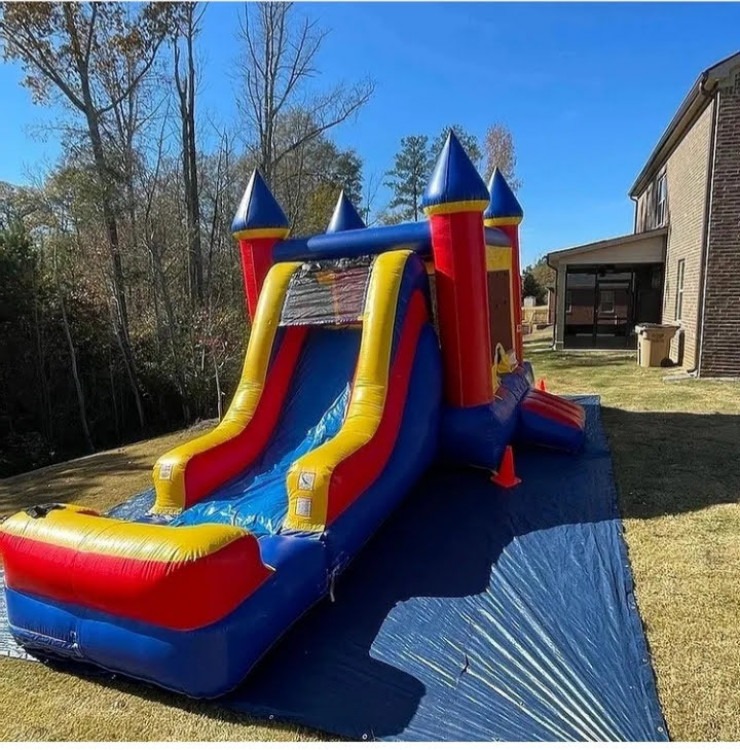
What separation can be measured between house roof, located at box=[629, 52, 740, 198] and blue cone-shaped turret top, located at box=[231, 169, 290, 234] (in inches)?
284

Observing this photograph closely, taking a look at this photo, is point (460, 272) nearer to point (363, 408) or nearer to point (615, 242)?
point (363, 408)

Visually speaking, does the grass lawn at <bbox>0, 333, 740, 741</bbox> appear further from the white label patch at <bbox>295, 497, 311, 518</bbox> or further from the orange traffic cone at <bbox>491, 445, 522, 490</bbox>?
the white label patch at <bbox>295, 497, 311, 518</bbox>

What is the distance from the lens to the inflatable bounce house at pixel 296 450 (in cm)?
261

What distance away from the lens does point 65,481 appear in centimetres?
643

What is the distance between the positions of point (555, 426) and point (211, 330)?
745cm

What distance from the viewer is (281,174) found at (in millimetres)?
17156

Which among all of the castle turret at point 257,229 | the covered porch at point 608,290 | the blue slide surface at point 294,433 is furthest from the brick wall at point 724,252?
the castle turret at point 257,229

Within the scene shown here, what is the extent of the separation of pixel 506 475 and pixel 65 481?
478 cm

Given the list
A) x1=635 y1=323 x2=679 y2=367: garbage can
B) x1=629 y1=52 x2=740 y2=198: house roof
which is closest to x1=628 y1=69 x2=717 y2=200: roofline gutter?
x1=629 y1=52 x2=740 y2=198: house roof

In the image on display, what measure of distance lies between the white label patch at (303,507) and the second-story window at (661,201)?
1284cm

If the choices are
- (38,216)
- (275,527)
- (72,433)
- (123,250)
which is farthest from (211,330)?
(275,527)

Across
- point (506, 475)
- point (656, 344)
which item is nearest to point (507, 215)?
point (506, 475)

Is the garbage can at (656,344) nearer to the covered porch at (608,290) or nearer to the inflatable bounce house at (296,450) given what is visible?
the covered porch at (608,290)

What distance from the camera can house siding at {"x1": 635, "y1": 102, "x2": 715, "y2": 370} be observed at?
→ 962 cm
